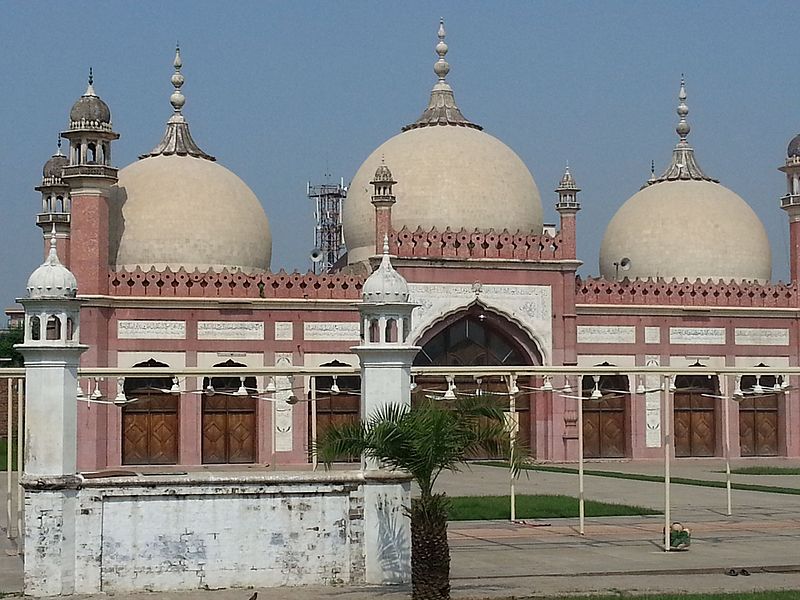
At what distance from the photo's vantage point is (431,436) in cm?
1321

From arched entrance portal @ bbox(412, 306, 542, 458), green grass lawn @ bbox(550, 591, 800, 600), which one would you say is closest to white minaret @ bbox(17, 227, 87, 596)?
green grass lawn @ bbox(550, 591, 800, 600)

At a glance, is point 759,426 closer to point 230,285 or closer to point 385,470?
point 230,285

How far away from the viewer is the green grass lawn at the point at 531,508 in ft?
69.1

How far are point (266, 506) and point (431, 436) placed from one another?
228 cm

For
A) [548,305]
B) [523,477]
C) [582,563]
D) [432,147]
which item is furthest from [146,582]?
[432,147]

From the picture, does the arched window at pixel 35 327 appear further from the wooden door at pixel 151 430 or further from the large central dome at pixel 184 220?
the large central dome at pixel 184 220

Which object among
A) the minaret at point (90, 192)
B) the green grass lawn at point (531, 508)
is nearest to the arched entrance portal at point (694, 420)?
the green grass lawn at point (531, 508)

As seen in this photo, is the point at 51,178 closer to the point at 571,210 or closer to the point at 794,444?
the point at 571,210

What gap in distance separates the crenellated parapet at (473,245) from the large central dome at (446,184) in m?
0.94

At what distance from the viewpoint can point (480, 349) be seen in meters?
34.0

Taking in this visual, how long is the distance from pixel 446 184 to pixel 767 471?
10.5m

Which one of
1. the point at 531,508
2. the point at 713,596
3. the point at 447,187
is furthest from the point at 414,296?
the point at 713,596

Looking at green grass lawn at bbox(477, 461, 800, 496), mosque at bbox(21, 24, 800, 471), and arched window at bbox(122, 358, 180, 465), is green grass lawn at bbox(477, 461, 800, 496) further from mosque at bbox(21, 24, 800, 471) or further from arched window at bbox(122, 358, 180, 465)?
arched window at bbox(122, 358, 180, 465)

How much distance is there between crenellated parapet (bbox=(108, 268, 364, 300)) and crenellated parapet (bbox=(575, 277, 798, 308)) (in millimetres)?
6166
